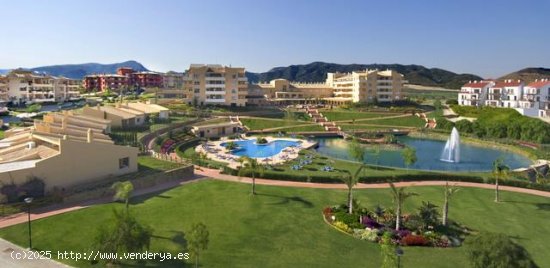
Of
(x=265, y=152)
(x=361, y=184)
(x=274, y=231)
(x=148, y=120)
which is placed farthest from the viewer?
(x=148, y=120)

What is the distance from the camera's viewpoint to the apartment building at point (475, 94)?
323 ft

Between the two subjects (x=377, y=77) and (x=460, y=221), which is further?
(x=377, y=77)

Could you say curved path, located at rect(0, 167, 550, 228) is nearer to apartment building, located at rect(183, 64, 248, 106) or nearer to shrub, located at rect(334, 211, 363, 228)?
shrub, located at rect(334, 211, 363, 228)

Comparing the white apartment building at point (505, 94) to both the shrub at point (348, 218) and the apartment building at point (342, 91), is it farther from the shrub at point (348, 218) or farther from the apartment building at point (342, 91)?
the shrub at point (348, 218)

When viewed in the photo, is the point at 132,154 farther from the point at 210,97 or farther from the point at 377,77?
the point at 377,77

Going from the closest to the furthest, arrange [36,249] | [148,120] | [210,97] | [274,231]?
[36,249] < [274,231] < [148,120] < [210,97]

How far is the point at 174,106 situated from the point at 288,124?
24.6 metres

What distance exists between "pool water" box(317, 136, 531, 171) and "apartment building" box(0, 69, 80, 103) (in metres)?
65.9

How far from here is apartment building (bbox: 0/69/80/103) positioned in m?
90.4

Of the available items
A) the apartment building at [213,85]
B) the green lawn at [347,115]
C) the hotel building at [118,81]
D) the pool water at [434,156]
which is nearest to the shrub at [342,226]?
the pool water at [434,156]

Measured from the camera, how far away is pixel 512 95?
89.6 metres

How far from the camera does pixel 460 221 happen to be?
27734 mm

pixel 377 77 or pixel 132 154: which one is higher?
pixel 377 77

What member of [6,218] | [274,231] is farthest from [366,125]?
[6,218]
